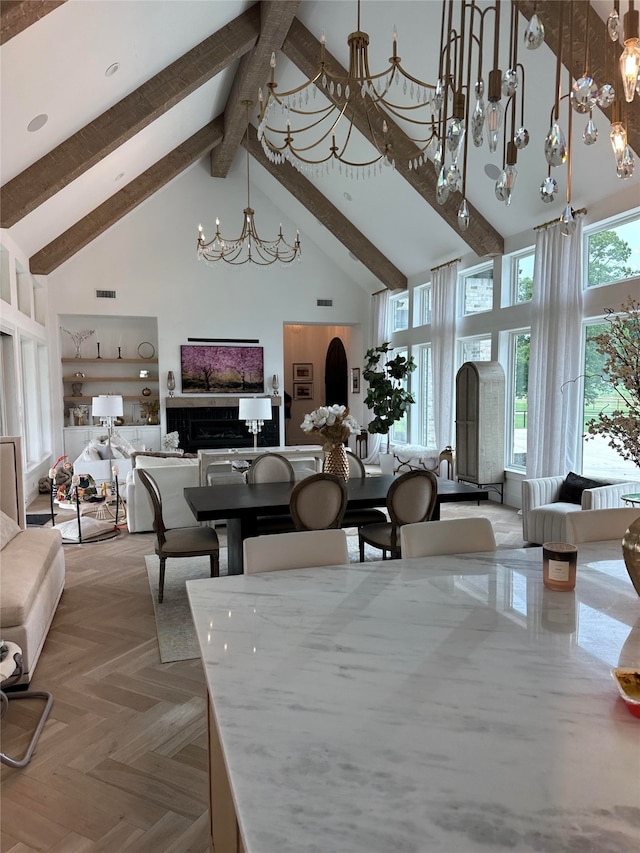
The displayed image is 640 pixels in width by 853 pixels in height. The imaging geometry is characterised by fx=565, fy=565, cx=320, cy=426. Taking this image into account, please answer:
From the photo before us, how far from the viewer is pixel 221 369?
10375 millimetres

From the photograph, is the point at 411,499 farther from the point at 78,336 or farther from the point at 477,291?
the point at 78,336

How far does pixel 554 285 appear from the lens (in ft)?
20.2

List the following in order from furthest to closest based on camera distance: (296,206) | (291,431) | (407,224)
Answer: (291,431) < (296,206) < (407,224)

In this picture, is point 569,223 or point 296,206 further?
point 296,206

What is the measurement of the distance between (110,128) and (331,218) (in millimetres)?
4351

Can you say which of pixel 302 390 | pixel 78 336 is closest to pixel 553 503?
pixel 78 336

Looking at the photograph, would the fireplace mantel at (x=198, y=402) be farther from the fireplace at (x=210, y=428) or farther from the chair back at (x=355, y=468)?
the chair back at (x=355, y=468)

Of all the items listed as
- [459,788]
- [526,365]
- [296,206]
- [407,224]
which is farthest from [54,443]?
[459,788]

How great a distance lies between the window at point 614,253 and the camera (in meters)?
5.46

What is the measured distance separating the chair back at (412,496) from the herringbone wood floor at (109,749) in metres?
1.54

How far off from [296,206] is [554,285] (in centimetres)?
556

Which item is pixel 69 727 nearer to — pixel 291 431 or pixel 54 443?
pixel 54 443

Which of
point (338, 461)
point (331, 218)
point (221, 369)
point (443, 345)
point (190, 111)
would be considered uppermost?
point (190, 111)


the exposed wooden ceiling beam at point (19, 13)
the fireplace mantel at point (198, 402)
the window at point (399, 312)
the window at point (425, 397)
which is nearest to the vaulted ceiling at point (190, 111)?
the exposed wooden ceiling beam at point (19, 13)
